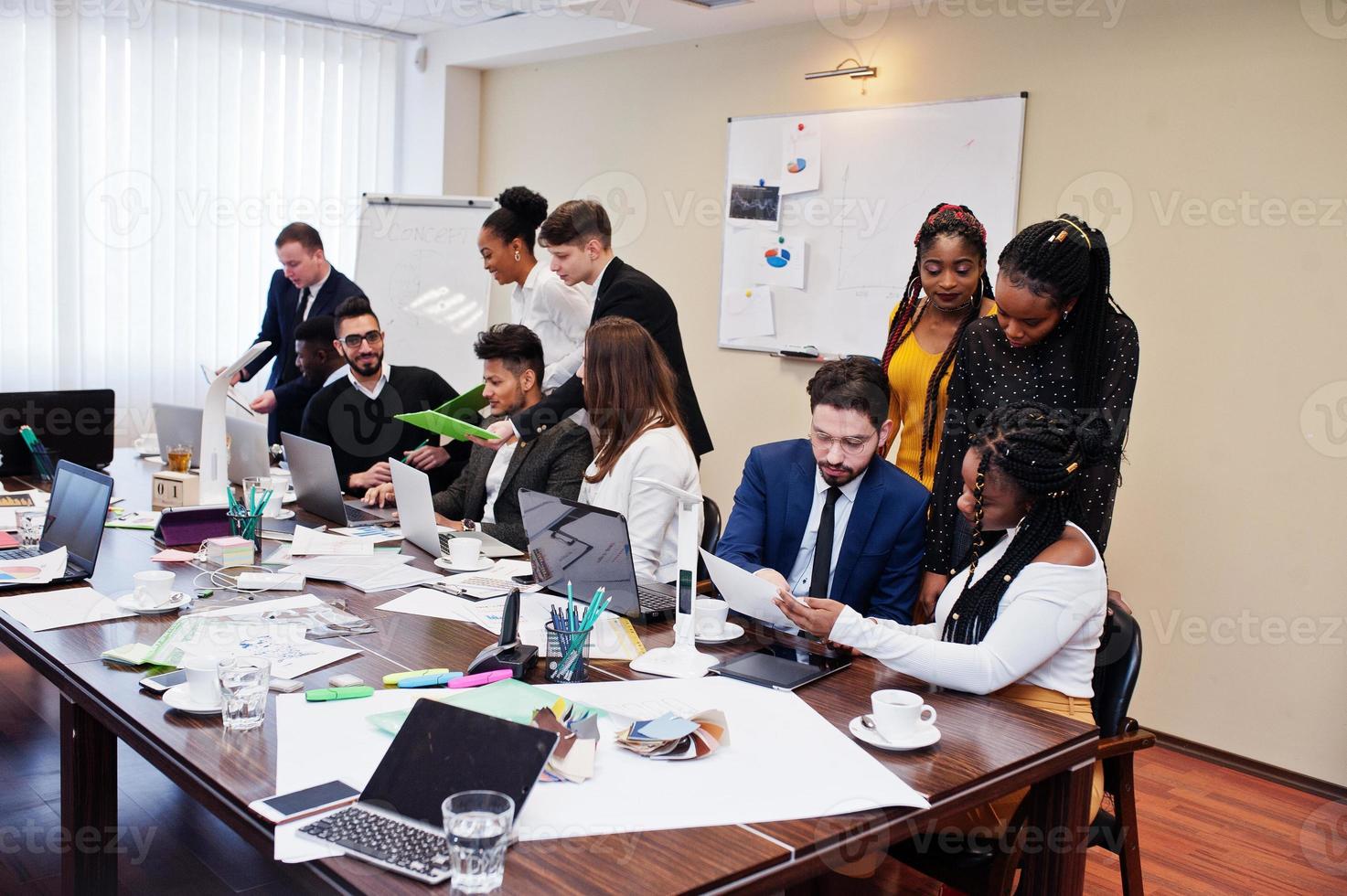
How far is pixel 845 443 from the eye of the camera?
234cm

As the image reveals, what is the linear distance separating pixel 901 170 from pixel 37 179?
4.02 metres

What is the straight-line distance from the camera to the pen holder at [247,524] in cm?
270

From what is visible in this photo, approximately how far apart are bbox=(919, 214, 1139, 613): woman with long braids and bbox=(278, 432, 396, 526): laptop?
1553 millimetres

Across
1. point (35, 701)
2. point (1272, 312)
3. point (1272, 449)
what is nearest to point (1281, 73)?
point (1272, 312)

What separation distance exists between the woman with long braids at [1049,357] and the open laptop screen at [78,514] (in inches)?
68.5

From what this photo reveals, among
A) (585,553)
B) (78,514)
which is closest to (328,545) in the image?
(78,514)

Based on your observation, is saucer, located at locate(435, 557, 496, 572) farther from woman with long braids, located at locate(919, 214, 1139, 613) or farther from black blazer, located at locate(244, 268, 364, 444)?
black blazer, located at locate(244, 268, 364, 444)

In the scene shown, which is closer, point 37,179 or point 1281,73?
point 1281,73

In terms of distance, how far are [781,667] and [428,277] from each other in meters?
4.57

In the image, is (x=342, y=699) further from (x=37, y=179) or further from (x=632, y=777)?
(x=37, y=179)

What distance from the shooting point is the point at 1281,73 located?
3389 millimetres

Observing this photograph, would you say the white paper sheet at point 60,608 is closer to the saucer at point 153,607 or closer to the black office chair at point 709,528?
the saucer at point 153,607

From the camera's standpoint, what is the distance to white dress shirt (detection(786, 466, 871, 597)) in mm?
2395

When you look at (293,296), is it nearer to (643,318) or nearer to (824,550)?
(643,318)
